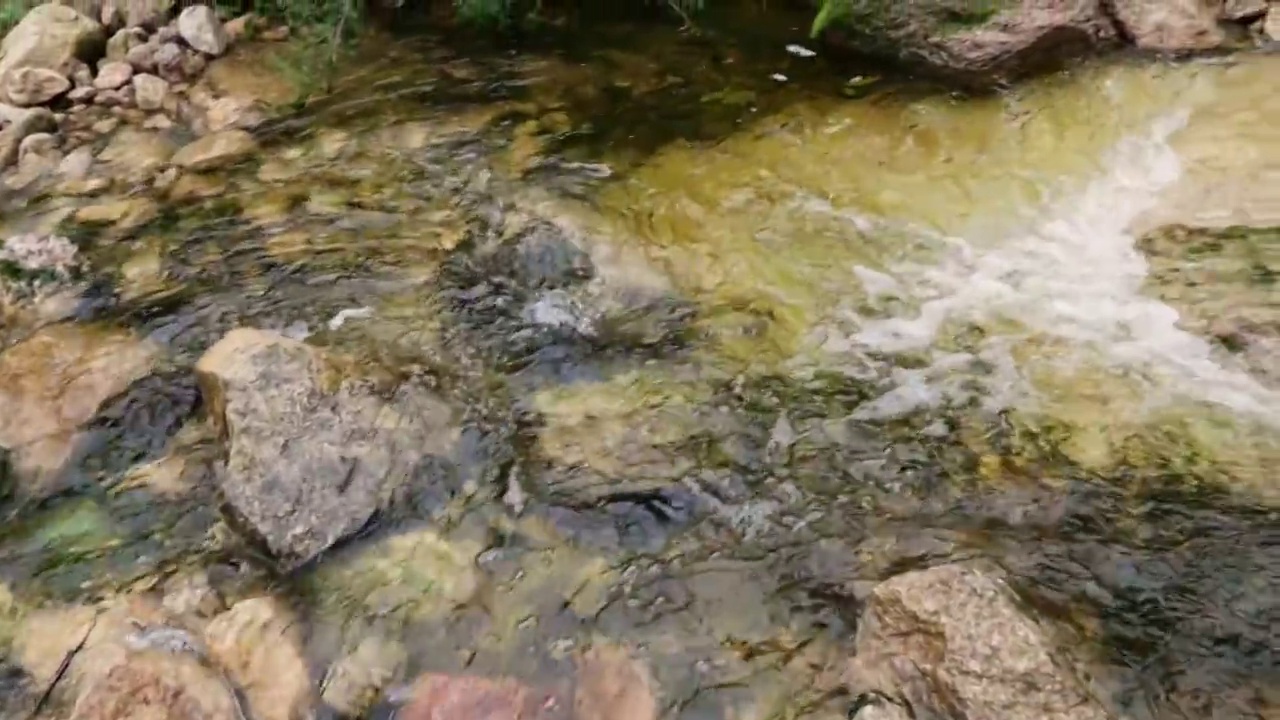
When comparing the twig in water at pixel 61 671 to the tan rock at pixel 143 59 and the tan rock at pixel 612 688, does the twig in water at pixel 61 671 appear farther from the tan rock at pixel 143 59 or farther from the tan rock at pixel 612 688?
the tan rock at pixel 143 59

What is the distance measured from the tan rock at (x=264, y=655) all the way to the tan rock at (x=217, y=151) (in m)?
3.25

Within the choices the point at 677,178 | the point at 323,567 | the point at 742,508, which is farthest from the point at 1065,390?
the point at 323,567

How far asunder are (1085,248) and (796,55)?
2.36 meters

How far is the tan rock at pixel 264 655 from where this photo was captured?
10.5ft

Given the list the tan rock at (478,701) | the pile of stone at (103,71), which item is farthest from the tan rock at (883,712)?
the pile of stone at (103,71)

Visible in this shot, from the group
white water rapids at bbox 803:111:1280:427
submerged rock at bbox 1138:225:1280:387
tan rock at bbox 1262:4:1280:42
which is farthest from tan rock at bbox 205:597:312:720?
tan rock at bbox 1262:4:1280:42

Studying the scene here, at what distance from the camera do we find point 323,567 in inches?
142

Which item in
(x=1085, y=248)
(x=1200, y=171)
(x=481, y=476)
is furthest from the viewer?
(x=1200, y=171)

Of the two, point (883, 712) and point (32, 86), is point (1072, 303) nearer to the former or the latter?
point (883, 712)

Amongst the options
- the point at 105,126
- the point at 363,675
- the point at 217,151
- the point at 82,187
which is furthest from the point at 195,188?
the point at 363,675

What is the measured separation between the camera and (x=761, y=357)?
4363 millimetres

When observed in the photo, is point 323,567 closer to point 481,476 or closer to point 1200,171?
point 481,476

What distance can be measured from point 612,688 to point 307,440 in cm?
142

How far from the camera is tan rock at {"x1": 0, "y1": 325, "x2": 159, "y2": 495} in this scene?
13.5 ft
